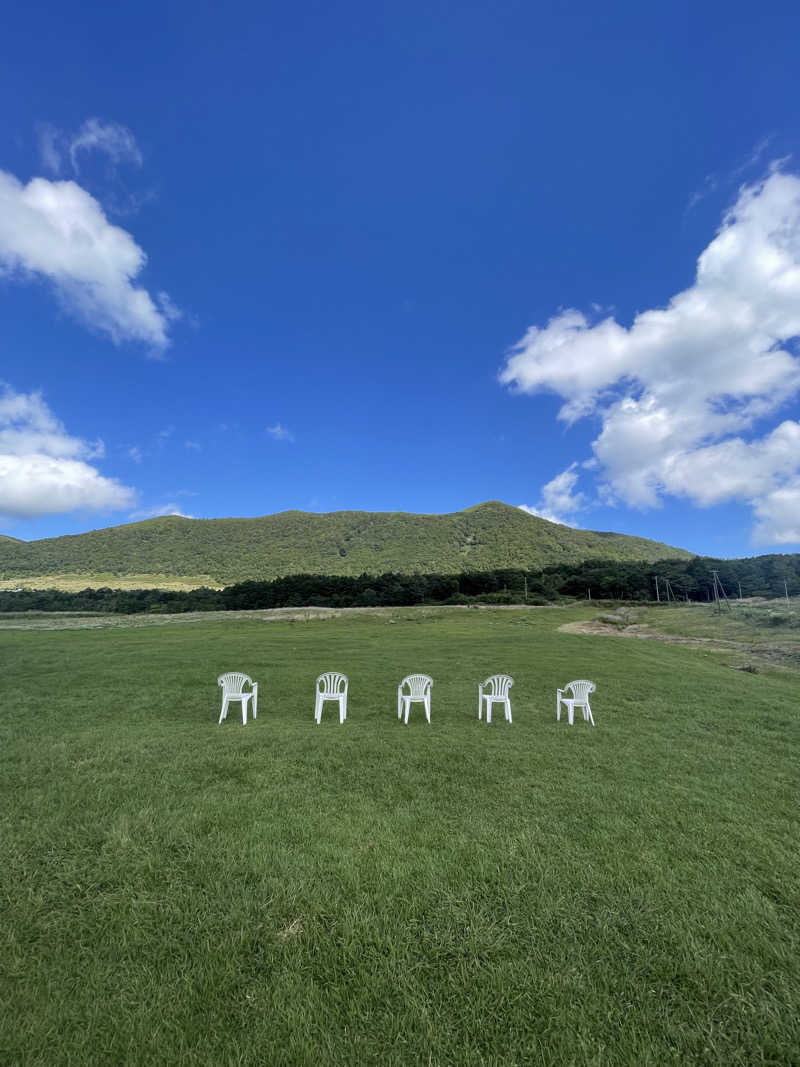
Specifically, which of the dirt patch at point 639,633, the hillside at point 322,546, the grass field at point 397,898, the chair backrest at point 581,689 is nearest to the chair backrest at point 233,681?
the grass field at point 397,898

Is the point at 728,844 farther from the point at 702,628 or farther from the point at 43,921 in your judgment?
the point at 702,628

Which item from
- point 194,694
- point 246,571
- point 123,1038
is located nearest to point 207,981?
point 123,1038

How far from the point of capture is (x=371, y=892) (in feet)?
12.2

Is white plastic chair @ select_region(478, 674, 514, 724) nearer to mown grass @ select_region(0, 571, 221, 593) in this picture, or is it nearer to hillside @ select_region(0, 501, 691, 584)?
mown grass @ select_region(0, 571, 221, 593)

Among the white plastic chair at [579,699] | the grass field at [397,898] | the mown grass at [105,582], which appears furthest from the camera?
the mown grass at [105,582]

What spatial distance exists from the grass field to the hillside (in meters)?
82.4

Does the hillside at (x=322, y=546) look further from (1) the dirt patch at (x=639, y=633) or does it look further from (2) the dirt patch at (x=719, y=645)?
(2) the dirt patch at (x=719, y=645)

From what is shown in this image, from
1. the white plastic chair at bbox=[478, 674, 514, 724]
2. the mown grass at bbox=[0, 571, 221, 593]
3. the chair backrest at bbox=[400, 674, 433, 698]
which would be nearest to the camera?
the white plastic chair at bbox=[478, 674, 514, 724]

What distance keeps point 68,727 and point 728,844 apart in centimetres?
1102

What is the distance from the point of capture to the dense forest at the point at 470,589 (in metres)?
63.9

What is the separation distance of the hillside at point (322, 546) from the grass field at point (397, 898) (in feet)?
270

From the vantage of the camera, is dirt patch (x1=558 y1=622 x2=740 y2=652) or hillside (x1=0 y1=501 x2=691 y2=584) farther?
hillside (x1=0 y1=501 x2=691 y2=584)

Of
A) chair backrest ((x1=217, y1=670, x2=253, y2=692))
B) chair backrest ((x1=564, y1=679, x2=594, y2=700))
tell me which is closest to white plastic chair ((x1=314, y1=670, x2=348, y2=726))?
chair backrest ((x1=217, y1=670, x2=253, y2=692))

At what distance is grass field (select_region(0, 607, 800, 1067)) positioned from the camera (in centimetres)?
255
